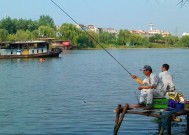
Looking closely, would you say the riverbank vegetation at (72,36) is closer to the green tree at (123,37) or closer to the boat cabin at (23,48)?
the green tree at (123,37)

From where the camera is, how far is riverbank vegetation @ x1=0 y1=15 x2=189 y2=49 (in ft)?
359

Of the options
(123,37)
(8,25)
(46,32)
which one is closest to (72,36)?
(46,32)

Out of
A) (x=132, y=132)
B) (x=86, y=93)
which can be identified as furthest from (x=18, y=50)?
(x=132, y=132)

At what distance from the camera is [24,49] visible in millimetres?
66438

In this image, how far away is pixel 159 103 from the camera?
35.6ft

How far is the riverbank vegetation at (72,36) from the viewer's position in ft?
359

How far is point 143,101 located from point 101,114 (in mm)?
5029

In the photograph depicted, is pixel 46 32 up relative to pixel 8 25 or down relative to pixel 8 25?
down

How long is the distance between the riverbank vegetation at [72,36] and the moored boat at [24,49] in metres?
30.3

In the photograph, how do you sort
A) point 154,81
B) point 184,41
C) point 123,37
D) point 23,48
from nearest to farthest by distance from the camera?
1. point 154,81
2. point 23,48
3. point 123,37
4. point 184,41

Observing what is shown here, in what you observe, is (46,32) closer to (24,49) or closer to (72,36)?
(72,36)

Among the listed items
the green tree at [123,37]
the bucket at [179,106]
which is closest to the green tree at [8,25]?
the green tree at [123,37]

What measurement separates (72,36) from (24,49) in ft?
179

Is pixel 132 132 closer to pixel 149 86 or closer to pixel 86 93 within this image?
pixel 149 86
